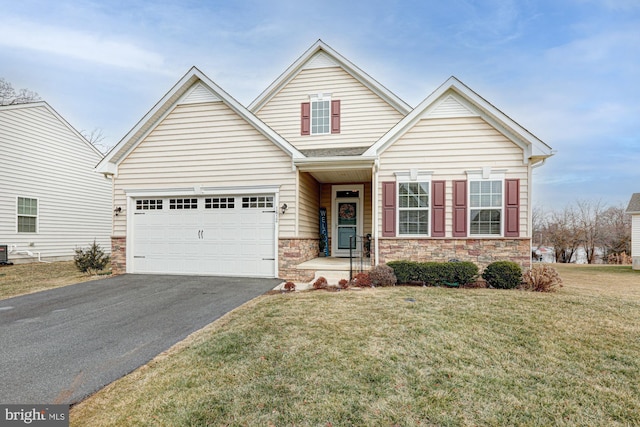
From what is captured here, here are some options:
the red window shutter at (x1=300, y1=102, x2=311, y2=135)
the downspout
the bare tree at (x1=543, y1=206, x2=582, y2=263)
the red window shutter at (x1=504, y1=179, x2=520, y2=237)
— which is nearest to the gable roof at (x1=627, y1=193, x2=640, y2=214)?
the bare tree at (x1=543, y1=206, x2=582, y2=263)

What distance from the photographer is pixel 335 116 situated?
38.5 feet

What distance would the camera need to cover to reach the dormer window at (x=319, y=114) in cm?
1177

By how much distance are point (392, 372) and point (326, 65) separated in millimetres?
11242

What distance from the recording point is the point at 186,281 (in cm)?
887

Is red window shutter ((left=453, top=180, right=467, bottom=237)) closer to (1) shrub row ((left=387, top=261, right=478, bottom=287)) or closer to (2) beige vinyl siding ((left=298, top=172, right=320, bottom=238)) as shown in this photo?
(1) shrub row ((left=387, top=261, right=478, bottom=287))

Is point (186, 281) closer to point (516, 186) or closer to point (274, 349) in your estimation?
point (274, 349)

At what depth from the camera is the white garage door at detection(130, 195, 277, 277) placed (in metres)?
9.38

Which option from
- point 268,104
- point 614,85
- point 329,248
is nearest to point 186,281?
point 329,248

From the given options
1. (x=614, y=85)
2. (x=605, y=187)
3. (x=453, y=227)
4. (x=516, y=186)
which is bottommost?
(x=453, y=227)

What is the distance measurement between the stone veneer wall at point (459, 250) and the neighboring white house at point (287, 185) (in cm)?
3

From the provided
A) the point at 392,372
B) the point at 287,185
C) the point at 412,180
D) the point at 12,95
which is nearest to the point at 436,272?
the point at 412,180

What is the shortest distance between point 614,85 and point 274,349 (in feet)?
60.6

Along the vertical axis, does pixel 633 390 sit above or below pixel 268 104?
below

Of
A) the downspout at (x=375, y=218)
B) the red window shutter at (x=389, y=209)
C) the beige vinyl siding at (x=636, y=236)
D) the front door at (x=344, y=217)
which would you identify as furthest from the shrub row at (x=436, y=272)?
the beige vinyl siding at (x=636, y=236)
